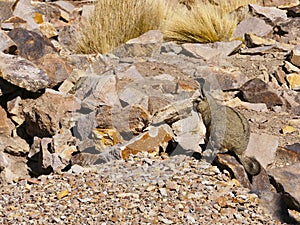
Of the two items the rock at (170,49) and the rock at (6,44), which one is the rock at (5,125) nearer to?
the rock at (6,44)

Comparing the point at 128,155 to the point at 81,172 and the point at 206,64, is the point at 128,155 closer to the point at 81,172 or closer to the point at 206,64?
the point at 81,172

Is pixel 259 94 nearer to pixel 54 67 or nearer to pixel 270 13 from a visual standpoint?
pixel 54 67

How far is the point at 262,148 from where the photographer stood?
3.50 m

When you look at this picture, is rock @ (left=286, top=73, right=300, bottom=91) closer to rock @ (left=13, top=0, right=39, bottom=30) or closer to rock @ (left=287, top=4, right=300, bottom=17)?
rock @ (left=287, top=4, right=300, bottom=17)

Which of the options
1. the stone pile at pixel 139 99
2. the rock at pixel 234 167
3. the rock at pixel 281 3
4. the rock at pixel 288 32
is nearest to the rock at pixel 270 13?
the rock at pixel 288 32

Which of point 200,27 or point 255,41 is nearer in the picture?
point 255,41

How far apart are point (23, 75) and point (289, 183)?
2.45 m

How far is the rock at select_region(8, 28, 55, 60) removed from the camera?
16.3ft

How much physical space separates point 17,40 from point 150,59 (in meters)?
1.35

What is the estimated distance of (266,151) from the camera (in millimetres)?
3508

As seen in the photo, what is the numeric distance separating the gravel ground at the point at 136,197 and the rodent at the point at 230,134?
17 cm

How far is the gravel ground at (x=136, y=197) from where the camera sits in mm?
2910

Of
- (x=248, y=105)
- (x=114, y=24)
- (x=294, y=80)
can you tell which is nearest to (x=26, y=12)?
(x=114, y=24)

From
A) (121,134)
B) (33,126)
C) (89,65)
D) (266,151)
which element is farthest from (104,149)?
(89,65)
